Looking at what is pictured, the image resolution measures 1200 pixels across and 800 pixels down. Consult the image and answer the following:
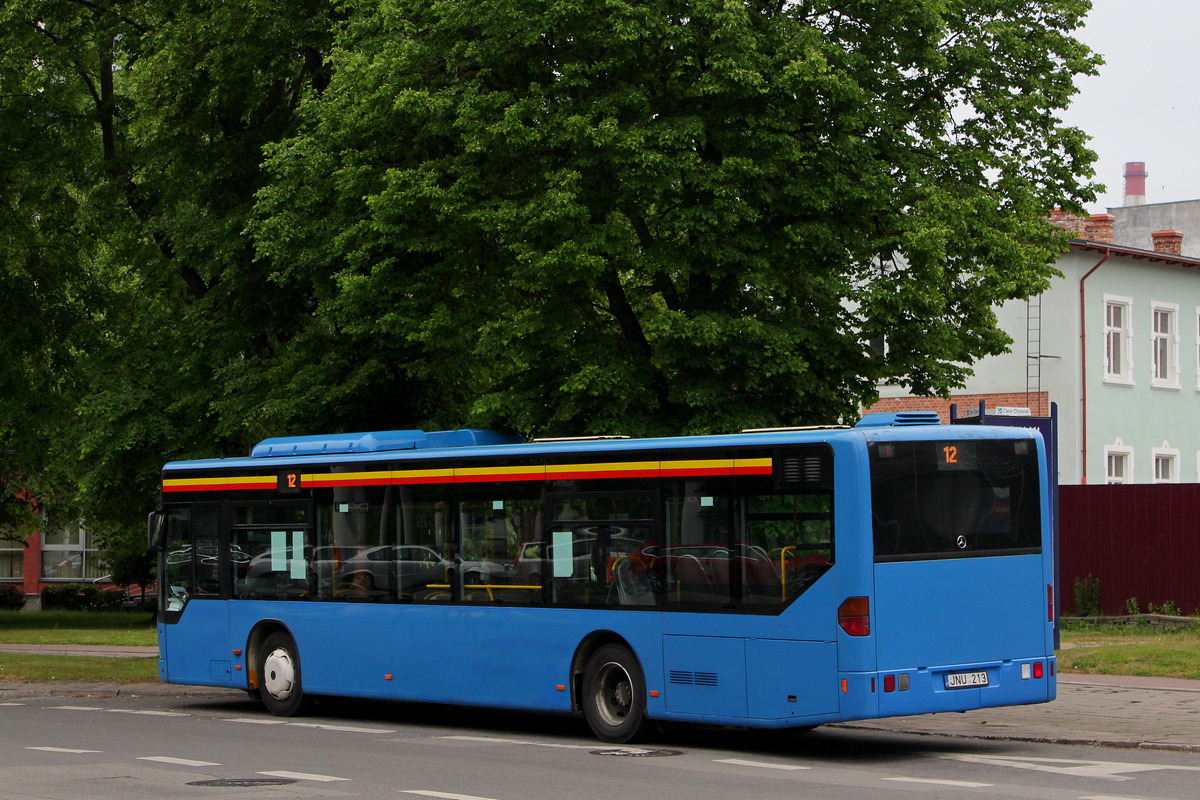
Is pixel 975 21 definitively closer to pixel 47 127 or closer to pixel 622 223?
pixel 622 223

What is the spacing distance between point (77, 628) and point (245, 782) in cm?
3274

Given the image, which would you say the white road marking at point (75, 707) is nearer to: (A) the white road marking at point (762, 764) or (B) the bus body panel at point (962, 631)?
(A) the white road marking at point (762, 764)

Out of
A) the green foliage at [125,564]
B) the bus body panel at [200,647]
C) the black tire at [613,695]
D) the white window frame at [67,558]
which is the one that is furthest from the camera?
the white window frame at [67,558]

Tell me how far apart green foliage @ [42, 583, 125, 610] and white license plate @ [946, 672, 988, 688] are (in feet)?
148

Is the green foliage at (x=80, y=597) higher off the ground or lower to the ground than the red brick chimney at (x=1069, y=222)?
lower

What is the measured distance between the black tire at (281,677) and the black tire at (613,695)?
4.02m

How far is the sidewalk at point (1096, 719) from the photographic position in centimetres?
1327

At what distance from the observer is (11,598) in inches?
2325

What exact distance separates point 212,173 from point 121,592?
32200 mm

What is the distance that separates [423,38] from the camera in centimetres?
2019

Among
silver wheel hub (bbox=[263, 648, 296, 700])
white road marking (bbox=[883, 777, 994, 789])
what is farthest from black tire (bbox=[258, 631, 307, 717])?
white road marking (bbox=[883, 777, 994, 789])

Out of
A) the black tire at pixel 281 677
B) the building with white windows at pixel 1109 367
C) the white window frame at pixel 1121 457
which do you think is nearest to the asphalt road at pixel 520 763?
the black tire at pixel 281 677

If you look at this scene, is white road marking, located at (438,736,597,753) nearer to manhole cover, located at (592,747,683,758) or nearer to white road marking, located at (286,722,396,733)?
manhole cover, located at (592,747,683,758)

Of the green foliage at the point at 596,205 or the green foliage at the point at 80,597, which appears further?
the green foliage at the point at 80,597
